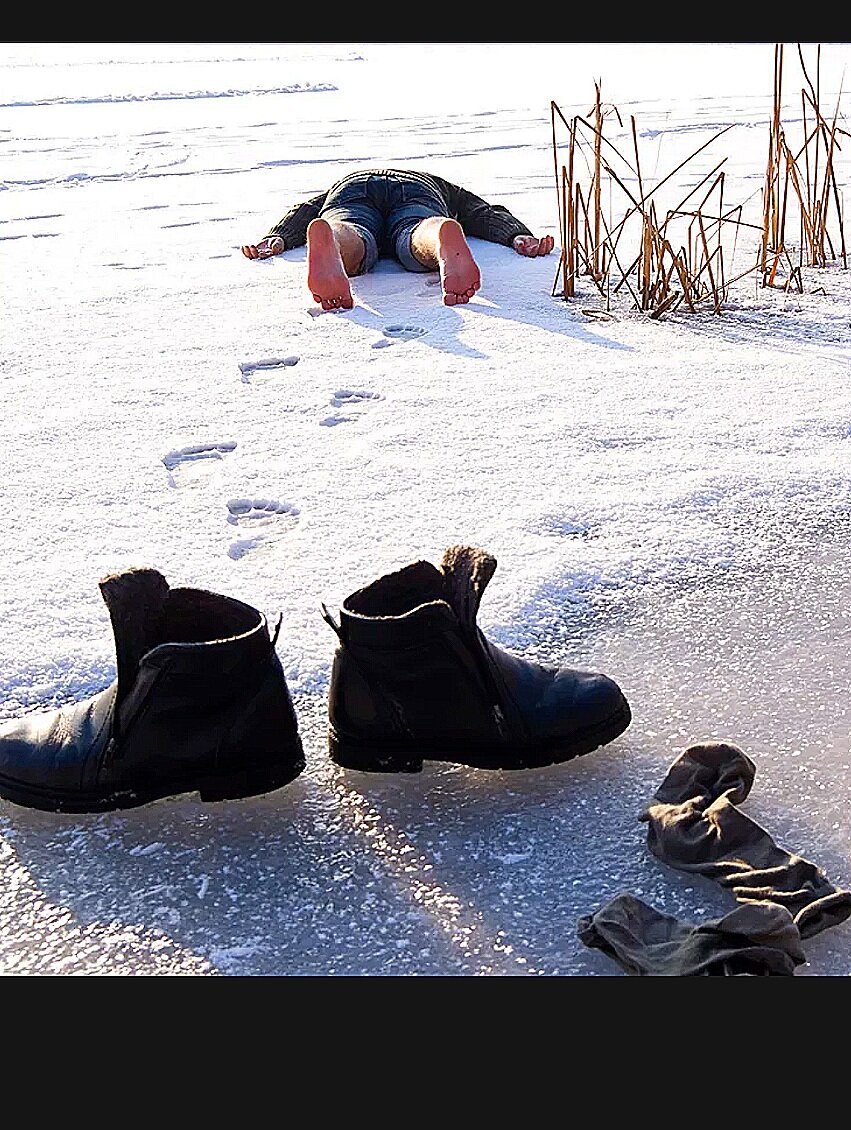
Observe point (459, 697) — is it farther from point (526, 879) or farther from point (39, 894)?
point (39, 894)

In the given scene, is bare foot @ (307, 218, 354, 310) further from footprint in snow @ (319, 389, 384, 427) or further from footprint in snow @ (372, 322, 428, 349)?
footprint in snow @ (319, 389, 384, 427)

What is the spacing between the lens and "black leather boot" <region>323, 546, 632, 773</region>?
1431 millimetres

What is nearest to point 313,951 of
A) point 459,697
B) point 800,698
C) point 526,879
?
point 526,879

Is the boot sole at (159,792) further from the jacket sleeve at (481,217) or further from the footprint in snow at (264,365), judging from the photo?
the jacket sleeve at (481,217)

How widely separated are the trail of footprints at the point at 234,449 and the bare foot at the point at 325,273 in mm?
338

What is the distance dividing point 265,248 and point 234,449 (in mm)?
1873

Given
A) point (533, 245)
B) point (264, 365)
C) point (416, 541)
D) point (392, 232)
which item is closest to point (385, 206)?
point (392, 232)

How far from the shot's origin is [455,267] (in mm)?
3590

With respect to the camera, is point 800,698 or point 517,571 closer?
point 800,698

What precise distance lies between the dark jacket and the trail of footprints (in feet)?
3.87

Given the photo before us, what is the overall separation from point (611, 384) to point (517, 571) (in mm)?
1065

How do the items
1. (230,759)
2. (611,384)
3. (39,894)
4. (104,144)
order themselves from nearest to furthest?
(39,894) < (230,759) < (611,384) < (104,144)

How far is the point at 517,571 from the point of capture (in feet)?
6.27

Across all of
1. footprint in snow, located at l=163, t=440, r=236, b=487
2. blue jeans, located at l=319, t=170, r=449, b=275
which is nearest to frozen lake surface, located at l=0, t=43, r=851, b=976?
footprint in snow, located at l=163, t=440, r=236, b=487
